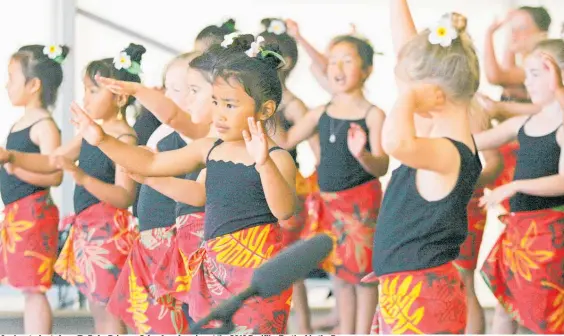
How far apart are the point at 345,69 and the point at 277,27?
0.49m

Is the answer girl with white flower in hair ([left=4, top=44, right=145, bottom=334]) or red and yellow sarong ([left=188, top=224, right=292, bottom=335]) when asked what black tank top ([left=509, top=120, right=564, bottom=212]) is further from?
girl with white flower in hair ([left=4, top=44, right=145, bottom=334])

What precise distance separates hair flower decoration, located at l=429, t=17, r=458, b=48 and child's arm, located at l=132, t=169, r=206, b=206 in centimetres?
86

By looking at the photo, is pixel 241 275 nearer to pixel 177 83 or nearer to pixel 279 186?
pixel 279 186

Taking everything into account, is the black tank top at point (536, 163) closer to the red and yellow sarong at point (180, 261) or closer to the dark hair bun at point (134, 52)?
the red and yellow sarong at point (180, 261)

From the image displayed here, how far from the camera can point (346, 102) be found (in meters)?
4.23

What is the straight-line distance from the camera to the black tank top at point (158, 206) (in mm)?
3549

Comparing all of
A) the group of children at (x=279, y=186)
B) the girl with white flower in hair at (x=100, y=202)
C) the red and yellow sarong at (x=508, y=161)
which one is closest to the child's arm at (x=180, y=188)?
the group of children at (x=279, y=186)

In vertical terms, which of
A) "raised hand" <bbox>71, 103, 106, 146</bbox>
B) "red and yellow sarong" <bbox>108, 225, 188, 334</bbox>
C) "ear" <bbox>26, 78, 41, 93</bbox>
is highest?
"ear" <bbox>26, 78, 41, 93</bbox>

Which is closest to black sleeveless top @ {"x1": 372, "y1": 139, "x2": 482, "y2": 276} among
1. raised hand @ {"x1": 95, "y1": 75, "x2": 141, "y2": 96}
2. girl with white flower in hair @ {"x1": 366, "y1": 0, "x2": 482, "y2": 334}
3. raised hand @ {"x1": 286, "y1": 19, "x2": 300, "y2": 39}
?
girl with white flower in hair @ {"x1": 366, "y1": 0, "x2": 482, "y2": 334}

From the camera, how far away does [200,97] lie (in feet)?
10.8

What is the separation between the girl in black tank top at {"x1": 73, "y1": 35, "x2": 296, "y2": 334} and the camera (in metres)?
2.80

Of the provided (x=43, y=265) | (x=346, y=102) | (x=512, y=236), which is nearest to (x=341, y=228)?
(x=346, y=102)

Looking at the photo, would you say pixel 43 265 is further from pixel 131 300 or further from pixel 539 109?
pixel 539 109

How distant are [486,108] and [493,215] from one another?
145 cm
